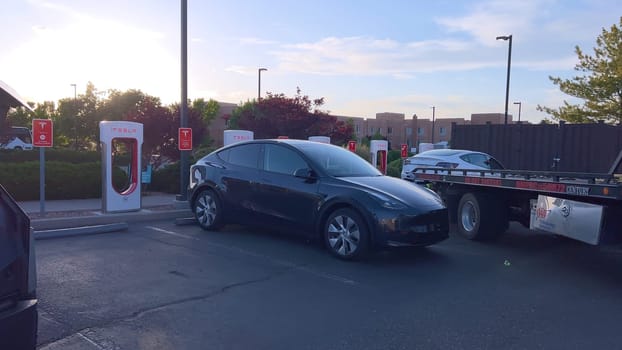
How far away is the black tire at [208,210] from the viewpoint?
8.98 meters

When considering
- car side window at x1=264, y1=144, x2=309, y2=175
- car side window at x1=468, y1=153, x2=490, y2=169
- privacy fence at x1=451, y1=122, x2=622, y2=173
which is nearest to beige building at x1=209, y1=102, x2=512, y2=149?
privacy fence at x1=451, y1=122, x2=622, y2=173

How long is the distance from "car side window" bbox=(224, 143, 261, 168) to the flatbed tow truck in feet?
11.5

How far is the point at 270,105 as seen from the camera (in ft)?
83.6

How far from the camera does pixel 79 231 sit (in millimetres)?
8586

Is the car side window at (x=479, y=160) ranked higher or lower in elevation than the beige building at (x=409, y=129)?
lower

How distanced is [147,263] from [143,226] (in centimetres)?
299

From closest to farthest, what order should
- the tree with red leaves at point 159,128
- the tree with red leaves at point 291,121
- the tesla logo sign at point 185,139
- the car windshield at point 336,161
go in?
the car windshield at point 336,161 → the tesla logo sign at point 185,139 → the tree with red leaves at point 159,128 → the tree with red leaves at point 291,121

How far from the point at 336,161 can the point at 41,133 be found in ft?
17.0

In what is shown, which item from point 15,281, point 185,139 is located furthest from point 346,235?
point 185,139

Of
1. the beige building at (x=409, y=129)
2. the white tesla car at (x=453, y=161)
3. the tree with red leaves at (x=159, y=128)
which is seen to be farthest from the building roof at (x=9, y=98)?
the beige building at (x=409, y=129)

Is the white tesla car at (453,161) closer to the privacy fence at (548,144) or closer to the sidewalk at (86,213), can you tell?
the privacy fence at (548,144)

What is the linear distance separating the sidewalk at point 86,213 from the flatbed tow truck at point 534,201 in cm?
509

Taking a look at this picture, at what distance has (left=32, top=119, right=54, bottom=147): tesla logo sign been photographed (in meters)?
9.27

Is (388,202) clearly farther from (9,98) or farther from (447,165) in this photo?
(447,165)
